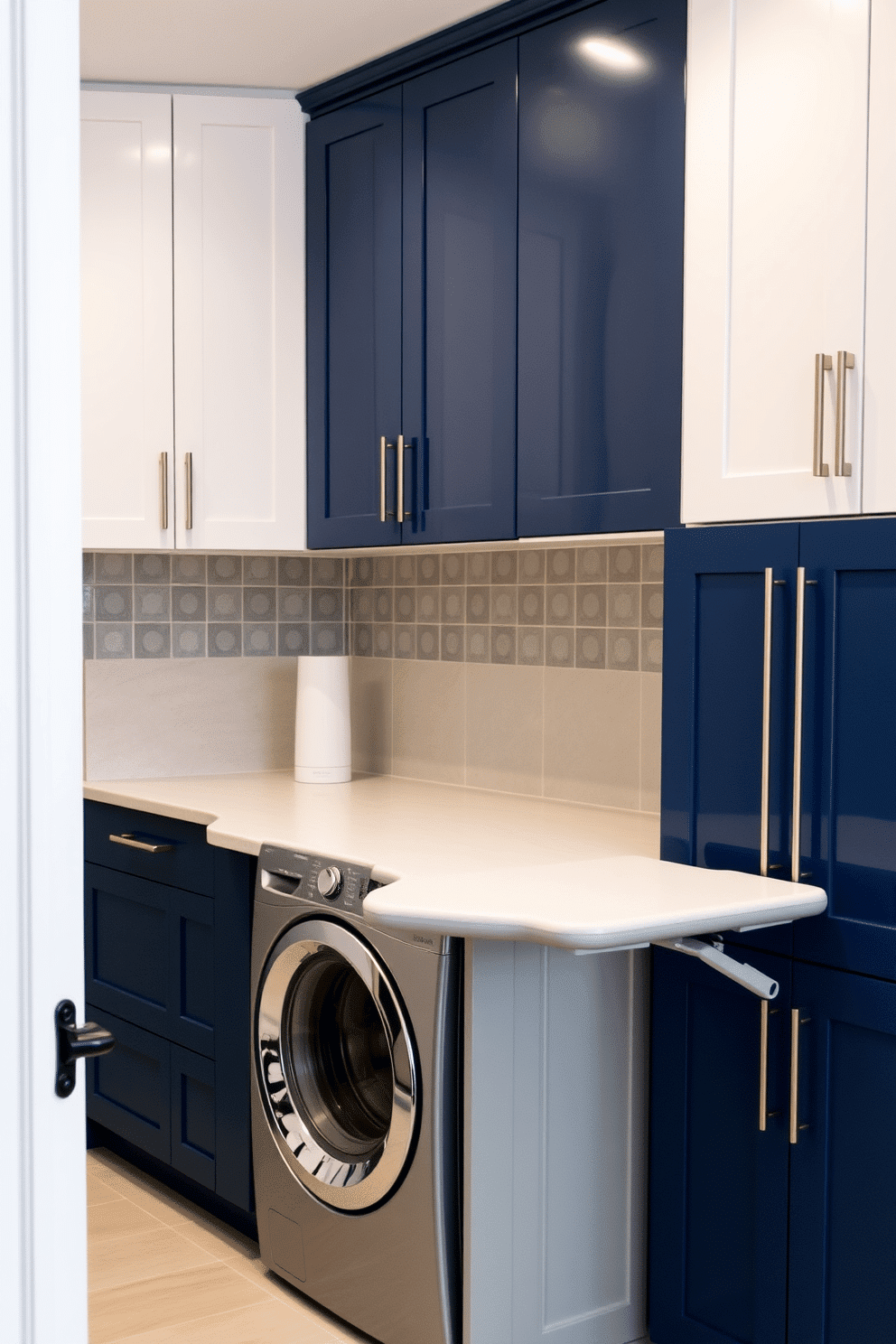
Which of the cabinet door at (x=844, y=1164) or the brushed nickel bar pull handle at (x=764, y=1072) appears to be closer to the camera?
the cabinet door at (x=844, y=1164)

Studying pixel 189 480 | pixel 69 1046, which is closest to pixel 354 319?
pixel 189 480

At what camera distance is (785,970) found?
2.07 m

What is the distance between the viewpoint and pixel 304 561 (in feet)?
12.2

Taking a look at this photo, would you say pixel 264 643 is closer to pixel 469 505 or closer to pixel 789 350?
pixel 469 505

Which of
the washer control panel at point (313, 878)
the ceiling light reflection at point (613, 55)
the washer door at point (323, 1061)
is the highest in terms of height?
the ceiling light reflection at point (613, 55)

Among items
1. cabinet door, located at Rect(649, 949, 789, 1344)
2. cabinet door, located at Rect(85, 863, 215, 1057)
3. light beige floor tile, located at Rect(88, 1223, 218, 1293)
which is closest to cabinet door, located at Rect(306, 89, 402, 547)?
cabinet door, located at Rect(85, 863, 215, 1057)

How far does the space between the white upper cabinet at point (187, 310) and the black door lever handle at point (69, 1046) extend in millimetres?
2120

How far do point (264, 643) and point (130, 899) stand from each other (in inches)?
32.6

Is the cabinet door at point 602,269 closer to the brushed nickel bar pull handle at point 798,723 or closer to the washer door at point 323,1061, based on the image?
the brushed nickel bar pull handle at point 798,723

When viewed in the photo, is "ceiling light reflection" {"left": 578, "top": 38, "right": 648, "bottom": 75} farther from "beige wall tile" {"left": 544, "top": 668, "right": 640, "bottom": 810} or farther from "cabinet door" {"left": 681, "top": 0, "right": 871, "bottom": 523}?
"beige wall tile" {"left": 544, "top": 668, "right": 640, "bottom": 810}

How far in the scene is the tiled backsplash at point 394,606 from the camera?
2.97 metres

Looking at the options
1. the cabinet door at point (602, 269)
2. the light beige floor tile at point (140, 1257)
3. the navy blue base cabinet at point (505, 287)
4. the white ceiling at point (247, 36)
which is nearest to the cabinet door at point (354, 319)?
the navy blue base cabinet at point (505, 287)

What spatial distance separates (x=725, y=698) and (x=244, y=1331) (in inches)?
54.9

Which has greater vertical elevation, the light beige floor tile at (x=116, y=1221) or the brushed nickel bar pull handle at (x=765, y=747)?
the brushed nickel bar pull handle at (x=765, y=747)
